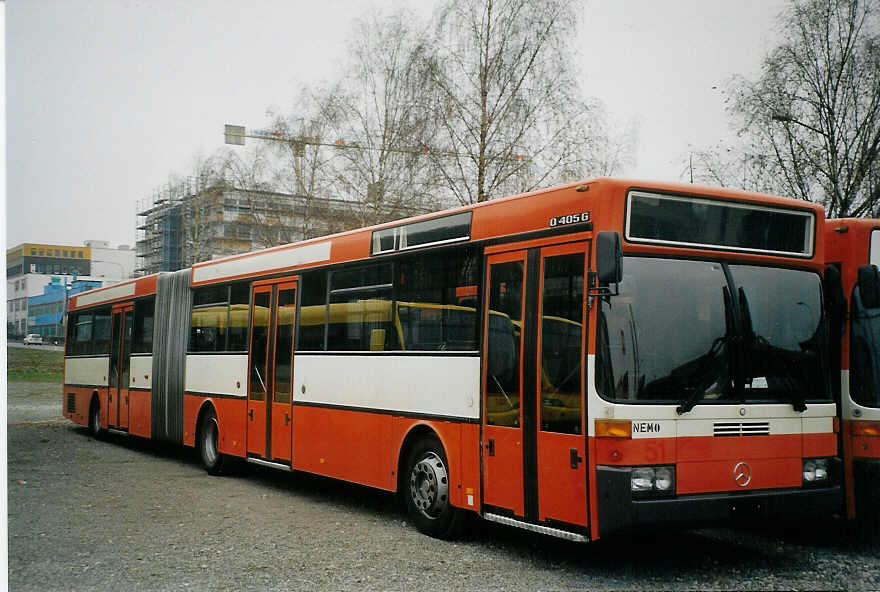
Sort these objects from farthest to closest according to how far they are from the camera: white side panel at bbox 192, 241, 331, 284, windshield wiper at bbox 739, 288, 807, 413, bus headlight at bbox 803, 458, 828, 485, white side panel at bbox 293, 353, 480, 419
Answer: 1. white side panel at bbox 192, 241, 331, 284
2. white side panel at bbox 293, 353, 480, 419
3. bus headlight at bbox 803, 458, 828, 485
4. windshield wiper at bbox 739, 288, 807, 413

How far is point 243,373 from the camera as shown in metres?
12.9

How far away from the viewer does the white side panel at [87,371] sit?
1886 cm

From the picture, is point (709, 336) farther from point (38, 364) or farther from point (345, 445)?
point (38, 364)

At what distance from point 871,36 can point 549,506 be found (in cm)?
1549

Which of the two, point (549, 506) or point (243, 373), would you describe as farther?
point (243, 373)

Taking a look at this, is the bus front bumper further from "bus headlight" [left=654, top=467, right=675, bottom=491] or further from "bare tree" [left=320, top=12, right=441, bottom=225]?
"bare tree" [left=320, top=12, right=441, bottom=225]

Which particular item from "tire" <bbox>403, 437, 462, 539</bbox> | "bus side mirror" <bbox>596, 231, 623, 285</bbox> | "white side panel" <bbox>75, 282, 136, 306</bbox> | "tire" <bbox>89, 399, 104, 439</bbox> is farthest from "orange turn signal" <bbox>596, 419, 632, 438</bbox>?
"tire" <bbox>89, 399, 104, 439</bbox>

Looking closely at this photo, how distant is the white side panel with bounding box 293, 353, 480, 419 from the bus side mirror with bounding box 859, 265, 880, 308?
127 inches

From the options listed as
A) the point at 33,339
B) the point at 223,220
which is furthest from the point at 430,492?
the point at 223,220

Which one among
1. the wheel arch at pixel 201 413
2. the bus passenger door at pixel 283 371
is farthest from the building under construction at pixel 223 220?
the bus passenger door at pixel 283 371

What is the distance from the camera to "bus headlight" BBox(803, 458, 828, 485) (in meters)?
7.27

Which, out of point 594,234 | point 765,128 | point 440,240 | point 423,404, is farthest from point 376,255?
point 765,128

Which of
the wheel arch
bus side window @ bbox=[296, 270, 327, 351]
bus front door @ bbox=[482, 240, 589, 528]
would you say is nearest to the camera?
bus front door @ bbox=[482, 240, 589, 528]

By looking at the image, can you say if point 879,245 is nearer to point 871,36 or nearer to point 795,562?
point 795,562
